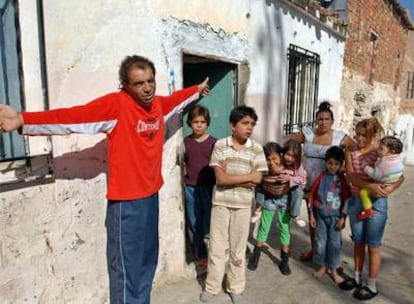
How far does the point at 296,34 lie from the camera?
5.20 meters

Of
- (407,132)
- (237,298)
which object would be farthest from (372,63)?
(237,298)

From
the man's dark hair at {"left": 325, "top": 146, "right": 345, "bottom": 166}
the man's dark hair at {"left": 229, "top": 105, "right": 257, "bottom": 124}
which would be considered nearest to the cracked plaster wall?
the man's dark hair at {"left": 325, "top": 146, "right": 345, "bottom": 166}

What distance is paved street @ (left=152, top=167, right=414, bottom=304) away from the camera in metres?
2.92

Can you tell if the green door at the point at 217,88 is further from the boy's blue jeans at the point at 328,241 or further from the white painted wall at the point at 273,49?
the boy's blue jeans at the point at 328,241

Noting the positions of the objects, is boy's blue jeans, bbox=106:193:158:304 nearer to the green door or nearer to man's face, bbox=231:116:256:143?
man's face, bbox=231:116:256:143

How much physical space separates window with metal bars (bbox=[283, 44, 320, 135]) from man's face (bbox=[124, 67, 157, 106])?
139 inches

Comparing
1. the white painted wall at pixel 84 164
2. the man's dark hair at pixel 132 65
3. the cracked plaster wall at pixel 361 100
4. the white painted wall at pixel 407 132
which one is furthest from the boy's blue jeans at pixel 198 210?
the white painted wall at pixel 407 132

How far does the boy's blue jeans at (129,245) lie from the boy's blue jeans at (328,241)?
1.65 metres

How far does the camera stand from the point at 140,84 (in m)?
1.97

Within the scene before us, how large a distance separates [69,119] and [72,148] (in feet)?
1.89

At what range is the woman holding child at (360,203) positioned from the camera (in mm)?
2771

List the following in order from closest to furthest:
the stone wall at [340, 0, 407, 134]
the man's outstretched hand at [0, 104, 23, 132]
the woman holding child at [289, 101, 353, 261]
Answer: the man's outstretched hand at [0, 104, 23, 132] < the woman holding child at [289, 101, 353, 261] < the stone wall at [340, 0, 407, 134]

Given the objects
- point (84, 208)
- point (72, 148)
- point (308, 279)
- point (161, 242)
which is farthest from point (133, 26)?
point (308, 279)

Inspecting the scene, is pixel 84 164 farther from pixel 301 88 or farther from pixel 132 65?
pixel 301 88
